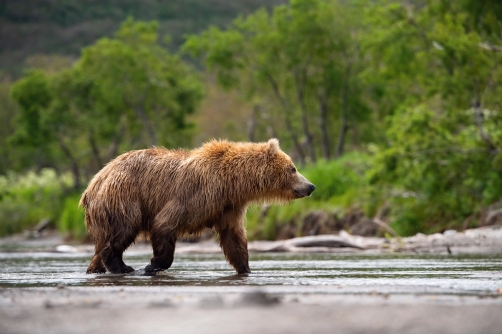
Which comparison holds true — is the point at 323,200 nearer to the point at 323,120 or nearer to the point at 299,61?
the point at 299,61

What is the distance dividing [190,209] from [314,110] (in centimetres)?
3411

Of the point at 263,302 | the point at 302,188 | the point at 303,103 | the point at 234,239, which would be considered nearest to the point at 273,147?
the point at 302,188

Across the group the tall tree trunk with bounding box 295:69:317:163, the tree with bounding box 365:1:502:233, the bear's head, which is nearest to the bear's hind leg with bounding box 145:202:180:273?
the bear's head

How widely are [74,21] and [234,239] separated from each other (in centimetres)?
15208

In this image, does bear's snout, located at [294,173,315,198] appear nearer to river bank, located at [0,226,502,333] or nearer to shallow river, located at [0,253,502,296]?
shallow river, located at [0,253,502,296]

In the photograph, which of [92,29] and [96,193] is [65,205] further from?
[92,29]

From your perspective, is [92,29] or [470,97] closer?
[470,97]

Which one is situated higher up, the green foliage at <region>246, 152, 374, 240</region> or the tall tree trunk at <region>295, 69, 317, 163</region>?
the tall tree trunk at <region>295, 69, 317, 163</region>

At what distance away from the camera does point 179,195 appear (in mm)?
10195

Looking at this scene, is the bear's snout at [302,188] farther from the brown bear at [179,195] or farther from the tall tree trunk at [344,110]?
the tall tree trunk at [344,110]

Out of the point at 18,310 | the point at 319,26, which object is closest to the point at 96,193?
the point at 18,310

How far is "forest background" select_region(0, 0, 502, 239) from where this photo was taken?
20797mm

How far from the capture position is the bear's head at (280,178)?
420 inches

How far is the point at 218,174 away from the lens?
10305 millimetres
